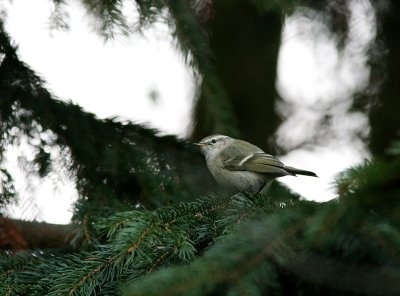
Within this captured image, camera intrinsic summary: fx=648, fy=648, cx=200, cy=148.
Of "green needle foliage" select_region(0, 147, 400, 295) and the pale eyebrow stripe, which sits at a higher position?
the pale eyebrow stripe

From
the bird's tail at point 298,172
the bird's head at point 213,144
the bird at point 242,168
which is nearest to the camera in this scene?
the bird's tail at point 298,172

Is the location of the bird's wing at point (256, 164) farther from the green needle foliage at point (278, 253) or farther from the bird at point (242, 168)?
the green needle foliage at point (278, 253)

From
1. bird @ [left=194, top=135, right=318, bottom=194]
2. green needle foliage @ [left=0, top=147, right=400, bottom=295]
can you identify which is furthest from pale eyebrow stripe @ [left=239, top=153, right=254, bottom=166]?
green needle foliage @ [left=0, top=147, right=400, bottom=295]

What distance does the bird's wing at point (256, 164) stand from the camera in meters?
3.47

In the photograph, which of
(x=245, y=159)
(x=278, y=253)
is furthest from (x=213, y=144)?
(x=278, y=253)

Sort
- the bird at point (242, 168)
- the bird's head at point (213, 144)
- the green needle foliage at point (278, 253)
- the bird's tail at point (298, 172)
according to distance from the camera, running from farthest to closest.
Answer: the bird's head at point (213, 144) < the bird at point (242, 168) < the bird's tail at point (298, 172) < the green needle foliage at point (278, 253)

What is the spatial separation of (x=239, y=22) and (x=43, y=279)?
12.1 ft

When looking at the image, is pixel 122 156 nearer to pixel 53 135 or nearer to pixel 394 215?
pixel 53 135

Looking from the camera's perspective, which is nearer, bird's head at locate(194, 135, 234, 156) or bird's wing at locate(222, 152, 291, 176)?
bird's wing at locate(222, 152, 291, 176)

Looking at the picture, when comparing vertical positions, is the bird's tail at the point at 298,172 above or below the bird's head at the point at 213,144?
below

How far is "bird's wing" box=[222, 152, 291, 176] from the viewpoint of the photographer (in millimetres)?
3467

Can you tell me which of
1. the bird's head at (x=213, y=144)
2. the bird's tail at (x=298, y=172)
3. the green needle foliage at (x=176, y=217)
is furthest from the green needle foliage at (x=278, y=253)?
Result: the bird's head at (x=213, y=144)

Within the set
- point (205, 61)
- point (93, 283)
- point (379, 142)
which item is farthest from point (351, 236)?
point (379, 142)

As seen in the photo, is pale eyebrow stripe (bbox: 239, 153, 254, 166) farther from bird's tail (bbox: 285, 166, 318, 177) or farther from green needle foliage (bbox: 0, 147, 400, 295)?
green needle foliage (bbox: 0, 147, 400, 295)
